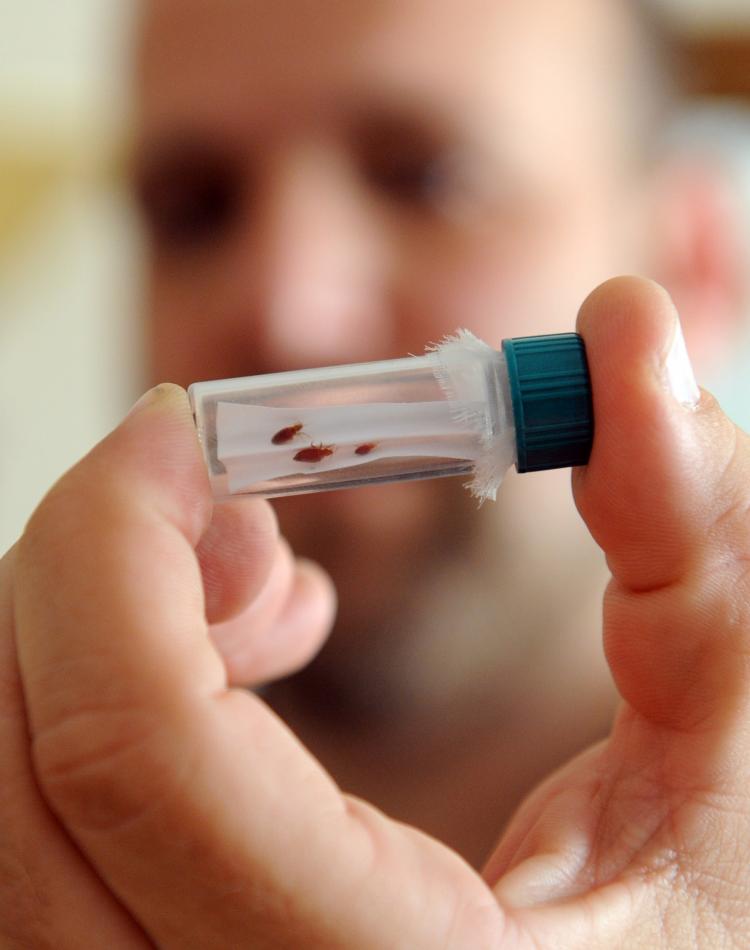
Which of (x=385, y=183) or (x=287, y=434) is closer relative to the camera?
(x=287, y=434)

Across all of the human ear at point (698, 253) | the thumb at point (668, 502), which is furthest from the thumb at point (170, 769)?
the human ear at point (698, 253)

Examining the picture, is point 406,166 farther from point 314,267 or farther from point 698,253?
point 698,253

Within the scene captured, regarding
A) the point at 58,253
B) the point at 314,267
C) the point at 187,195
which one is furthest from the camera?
the point at 58,253

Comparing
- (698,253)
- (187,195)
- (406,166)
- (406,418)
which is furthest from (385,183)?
(406,418)

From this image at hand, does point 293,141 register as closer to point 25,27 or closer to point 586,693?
point 586,693

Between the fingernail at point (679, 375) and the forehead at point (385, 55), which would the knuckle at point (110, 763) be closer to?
the fingernail at point (679, 375)

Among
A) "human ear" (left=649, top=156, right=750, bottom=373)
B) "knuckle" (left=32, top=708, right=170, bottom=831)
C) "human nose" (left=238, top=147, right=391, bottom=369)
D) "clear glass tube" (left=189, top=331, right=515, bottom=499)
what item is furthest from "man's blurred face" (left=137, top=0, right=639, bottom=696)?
"knuckle" (left=32, top=708, right=170, bottom=831)

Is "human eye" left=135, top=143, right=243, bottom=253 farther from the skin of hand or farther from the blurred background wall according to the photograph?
the skin of hand
